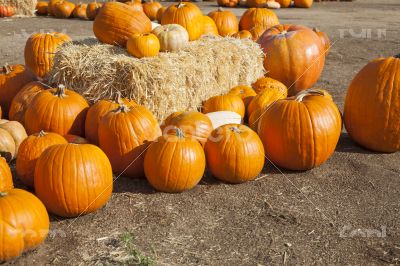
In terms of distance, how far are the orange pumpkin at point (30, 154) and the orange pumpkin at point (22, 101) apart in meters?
1.27

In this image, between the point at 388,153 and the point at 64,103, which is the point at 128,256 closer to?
the point at 64,103

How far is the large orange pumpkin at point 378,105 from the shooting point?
15.7 ft

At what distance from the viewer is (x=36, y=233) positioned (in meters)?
3.24

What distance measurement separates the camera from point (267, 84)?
20.9 ft

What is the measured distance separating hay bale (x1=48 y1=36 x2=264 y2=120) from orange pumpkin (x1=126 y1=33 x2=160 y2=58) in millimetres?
92

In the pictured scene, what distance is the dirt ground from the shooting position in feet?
10.6

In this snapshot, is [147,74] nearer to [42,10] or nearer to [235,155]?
[235,155]

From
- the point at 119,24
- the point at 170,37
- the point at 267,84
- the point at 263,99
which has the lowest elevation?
the point at 267,84

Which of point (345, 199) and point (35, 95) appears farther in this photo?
point (35, 95)

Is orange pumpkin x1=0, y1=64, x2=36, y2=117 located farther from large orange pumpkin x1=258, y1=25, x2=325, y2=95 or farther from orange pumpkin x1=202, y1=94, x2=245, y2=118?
large orange pumpkin x1=258, y1=25, x2=325, y2=95

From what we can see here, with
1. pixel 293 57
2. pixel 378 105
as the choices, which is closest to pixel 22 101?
pixel 293 57

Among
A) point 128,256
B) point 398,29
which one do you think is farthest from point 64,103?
point 398,29

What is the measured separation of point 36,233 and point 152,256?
2.56 ft

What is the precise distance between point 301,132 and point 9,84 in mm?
3521
